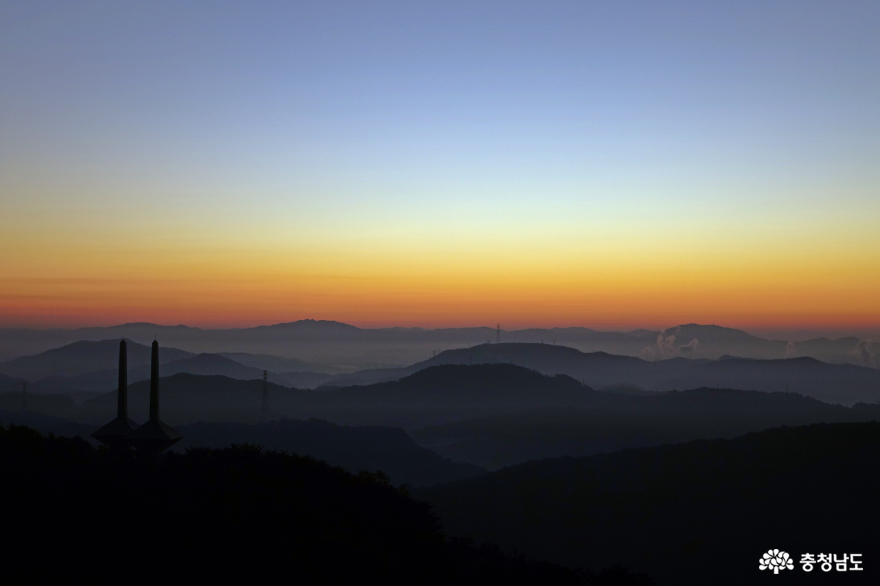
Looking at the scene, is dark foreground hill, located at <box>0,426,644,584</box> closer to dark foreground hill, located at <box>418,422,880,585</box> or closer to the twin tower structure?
the twin tower structure

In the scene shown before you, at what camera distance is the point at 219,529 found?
25047mm

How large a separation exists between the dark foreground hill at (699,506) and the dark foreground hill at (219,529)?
→ 3475 inches

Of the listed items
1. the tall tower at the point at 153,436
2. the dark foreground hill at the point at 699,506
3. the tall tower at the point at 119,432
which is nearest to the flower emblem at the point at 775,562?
the dark foreground hill at the point at 699,506

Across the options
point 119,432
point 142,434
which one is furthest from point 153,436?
point 119,432

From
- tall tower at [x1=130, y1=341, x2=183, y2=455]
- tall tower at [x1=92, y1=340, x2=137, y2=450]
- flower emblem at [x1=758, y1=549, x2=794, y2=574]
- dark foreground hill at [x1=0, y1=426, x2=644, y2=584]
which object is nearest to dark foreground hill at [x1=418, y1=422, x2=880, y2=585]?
flower emblem at [x1=758, y1=549, x2=794, y2=574]

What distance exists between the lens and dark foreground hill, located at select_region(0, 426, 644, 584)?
2289cm

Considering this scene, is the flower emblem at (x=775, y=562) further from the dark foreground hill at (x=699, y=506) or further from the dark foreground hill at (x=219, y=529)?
the dark foreground hill at (x=219, y=529)

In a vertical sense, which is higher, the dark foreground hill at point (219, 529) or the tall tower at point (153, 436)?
the tall tower at point (153, 436)

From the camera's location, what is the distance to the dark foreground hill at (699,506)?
110m

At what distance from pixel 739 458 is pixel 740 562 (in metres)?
55.5

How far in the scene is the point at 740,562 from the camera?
4267 inches

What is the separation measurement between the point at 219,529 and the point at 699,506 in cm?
12789

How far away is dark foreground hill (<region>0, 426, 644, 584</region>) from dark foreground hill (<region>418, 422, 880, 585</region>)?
88257 mm

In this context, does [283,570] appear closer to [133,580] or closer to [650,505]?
[133,580]
